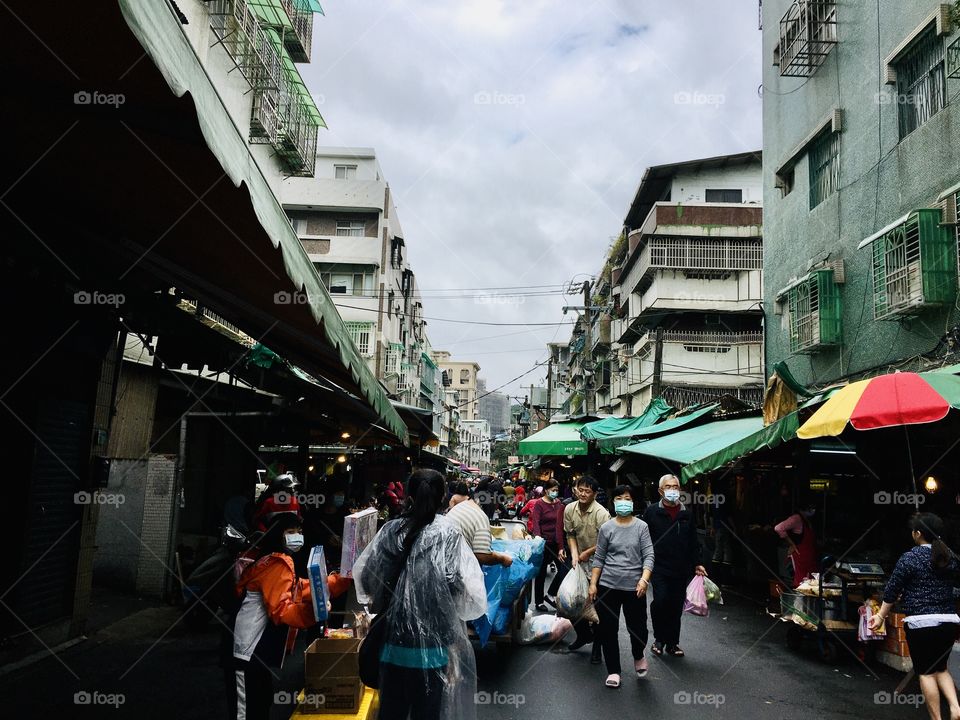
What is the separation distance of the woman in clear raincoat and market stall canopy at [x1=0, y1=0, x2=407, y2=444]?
1.58 m

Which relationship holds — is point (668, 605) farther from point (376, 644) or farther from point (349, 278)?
point (349, 278)

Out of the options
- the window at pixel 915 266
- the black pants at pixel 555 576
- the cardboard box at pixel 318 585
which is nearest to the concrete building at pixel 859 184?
the window at pixel 915 266

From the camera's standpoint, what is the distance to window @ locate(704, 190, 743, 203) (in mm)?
30500

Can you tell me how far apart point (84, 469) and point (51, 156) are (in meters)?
4.54

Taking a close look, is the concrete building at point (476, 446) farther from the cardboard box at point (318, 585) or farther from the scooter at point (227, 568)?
the cardboard box at point (318, 585)

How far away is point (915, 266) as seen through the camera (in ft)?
36.0

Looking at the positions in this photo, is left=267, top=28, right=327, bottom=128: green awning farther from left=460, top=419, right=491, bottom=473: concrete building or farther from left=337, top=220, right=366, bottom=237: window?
left=460, top=419, right=491, bottom=473: concrete building

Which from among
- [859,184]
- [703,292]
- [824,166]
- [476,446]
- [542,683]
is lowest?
[542,683]

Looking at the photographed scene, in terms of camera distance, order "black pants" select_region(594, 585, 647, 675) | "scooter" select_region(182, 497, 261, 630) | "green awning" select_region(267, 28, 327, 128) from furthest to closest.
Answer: "green awning" select_region(267, 28, 327, 128), "black pants" select_region(594, 585, 647, 675), "scooter" select_region(182, 497, 261, 630)

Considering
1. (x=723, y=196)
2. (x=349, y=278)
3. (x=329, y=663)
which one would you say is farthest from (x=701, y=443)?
(x=349, y=278)

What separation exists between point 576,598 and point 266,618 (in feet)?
12.9

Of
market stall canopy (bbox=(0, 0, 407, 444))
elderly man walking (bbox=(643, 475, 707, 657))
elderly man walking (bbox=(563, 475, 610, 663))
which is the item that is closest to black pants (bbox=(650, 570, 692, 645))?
elderly man walking (bbox=(643, 475, 707, 657))

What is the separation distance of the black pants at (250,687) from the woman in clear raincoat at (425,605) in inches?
35.9

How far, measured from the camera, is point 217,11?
12.4 metres
